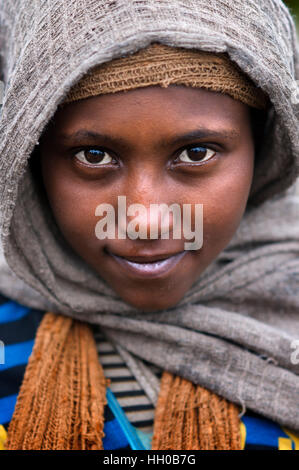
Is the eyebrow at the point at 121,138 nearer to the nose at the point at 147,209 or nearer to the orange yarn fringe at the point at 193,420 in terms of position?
the nose at the point at 147,209

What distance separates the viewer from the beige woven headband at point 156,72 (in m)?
0.84

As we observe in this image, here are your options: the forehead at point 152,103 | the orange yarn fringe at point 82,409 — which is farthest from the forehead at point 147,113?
the orange yarn fringe at point 82,409

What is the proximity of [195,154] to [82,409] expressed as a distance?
0.56 m

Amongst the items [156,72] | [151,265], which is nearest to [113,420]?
[151,265]

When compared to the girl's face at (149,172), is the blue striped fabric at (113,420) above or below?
below

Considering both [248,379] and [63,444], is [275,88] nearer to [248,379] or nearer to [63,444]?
[248,379]

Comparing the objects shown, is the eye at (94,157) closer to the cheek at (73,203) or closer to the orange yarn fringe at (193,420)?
the cheek at (73,203)

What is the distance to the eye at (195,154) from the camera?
92 centimetres

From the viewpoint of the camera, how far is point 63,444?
3.21 feet

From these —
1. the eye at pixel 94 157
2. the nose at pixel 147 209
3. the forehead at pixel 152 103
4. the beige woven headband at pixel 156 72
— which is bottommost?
the nose at pixel 147 209

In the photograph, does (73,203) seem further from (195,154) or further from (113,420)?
(113,420)

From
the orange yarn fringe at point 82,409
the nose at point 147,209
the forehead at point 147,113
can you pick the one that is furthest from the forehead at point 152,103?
the orange yarn fringe at point 82,409

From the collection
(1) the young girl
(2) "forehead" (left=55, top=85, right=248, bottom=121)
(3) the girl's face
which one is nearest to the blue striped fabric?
(1) the young girl

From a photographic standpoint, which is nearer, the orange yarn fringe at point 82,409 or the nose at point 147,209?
the nose at point 147,209
